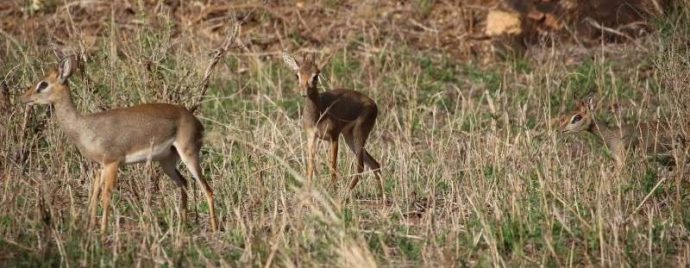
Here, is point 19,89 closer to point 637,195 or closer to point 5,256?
point 5,256

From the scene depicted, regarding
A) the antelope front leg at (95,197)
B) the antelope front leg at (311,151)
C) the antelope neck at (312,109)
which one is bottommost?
the antelope front leg at (311,151)

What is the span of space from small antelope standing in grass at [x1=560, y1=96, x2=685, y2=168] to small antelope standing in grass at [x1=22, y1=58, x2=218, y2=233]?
276cm

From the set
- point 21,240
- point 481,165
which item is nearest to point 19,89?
point 21,240

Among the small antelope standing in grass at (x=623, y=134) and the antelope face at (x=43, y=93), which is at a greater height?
the antelope face at (x=43, y=93)

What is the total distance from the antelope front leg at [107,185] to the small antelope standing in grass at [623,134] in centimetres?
317

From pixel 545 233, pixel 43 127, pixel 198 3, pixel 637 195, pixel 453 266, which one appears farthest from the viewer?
pixel 198 3

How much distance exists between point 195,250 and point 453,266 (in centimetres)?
138

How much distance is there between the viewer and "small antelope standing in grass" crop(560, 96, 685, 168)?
27.3ft

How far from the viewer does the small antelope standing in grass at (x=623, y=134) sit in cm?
831

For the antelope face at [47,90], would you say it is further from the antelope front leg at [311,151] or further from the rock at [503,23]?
the rock at [503,23]

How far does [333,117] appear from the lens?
8750 mm

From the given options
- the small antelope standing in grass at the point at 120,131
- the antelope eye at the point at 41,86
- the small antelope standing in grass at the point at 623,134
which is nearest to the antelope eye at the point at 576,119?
the small antelope standing in grass at the point at 623,134

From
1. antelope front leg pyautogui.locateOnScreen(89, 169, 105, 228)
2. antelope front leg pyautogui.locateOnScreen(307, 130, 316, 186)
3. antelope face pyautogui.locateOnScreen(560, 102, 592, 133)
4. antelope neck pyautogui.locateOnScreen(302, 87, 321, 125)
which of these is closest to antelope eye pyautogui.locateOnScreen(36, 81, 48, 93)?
antelope front leg pyautogui.locateOnScreen(89, 169, 105, 228)

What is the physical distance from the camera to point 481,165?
7836 mm
